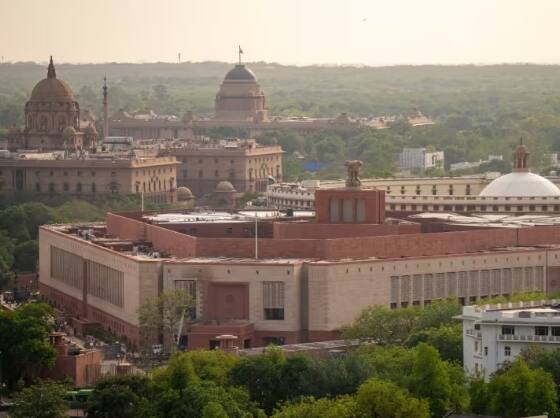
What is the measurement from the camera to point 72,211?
15500cm

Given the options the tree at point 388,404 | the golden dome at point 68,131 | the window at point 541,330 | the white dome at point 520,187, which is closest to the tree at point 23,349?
the window at point 541,330

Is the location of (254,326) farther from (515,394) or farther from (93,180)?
(93,180)

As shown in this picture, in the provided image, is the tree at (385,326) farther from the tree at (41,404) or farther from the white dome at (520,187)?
the white dome at (520,187)

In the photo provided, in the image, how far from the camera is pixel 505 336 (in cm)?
8056

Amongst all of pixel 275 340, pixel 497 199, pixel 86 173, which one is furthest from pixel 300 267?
pixel 86 173

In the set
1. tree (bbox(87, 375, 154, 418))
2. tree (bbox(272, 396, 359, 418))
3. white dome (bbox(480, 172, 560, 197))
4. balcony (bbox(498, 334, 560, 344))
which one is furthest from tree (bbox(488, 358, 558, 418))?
white dome (bbox(480, 172, 560, 197))

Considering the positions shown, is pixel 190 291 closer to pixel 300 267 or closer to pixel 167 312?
pixel 167 312

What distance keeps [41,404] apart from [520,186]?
61.1 m

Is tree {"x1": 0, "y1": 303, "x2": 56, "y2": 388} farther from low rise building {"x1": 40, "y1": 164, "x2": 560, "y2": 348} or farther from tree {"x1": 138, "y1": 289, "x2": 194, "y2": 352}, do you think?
low rise building {"x1": 40, "y1": 164, "x2": 560, "y2": 348}

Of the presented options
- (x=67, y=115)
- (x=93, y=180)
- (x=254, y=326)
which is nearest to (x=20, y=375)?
(x=254, y=326)

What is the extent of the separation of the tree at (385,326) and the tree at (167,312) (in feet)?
26.2

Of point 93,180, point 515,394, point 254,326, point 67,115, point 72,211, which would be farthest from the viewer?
point 67,115

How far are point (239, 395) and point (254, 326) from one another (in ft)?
75.7

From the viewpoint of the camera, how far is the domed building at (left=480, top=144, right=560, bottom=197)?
5300 inches
